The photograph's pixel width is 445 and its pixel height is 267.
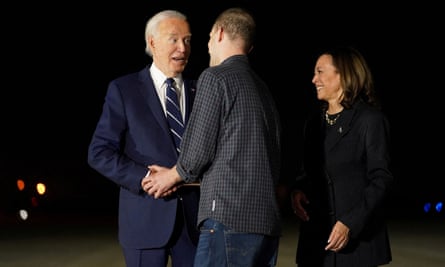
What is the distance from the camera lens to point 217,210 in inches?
110

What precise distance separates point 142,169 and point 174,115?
350 millimetres

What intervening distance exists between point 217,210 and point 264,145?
310mm

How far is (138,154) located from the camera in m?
3.53

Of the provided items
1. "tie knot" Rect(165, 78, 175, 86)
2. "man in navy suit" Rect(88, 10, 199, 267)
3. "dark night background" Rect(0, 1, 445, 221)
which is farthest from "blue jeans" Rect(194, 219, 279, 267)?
"dark night background" Rect(0, 1, 445, 221)

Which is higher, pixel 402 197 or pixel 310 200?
pixel 310 200

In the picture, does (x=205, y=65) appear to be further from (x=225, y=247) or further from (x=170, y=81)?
(x=225, y=247)

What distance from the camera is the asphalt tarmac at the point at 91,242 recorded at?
24.2ft

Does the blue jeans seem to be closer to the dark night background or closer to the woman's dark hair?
the woman's dark hair

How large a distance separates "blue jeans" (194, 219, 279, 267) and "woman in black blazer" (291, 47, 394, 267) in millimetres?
739

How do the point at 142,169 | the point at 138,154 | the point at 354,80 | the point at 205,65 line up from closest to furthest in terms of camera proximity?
the point at 142,169 < the point at 138,154 < the point at 354,80 < the point at 205,65

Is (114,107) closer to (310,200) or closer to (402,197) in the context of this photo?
(310,200)


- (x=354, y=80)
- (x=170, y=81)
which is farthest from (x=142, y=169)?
(x=354, y=80)

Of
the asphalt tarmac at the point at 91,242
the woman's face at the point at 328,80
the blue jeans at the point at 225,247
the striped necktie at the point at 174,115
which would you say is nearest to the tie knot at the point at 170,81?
the striped necktie at the point at 174,115

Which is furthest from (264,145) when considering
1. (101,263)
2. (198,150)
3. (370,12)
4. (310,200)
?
(370,12)
